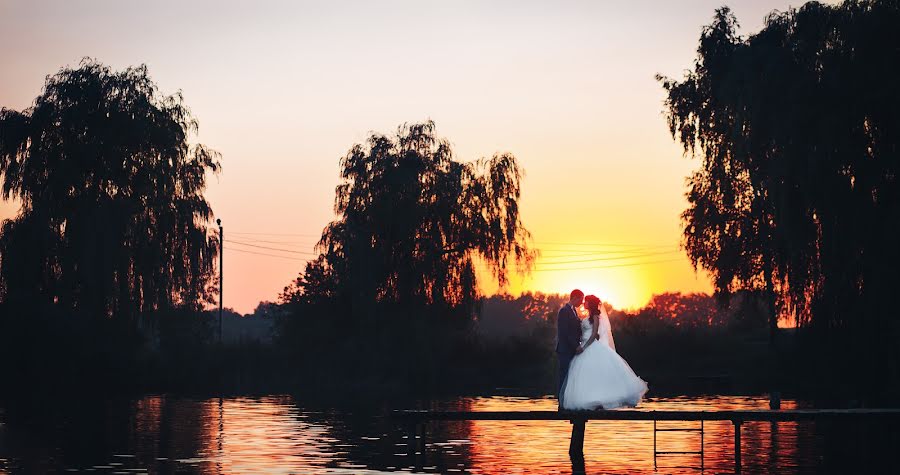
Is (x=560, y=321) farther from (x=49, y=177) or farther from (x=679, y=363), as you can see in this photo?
(x=679, y=363)

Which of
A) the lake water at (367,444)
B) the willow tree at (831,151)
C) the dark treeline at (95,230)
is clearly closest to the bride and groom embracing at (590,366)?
the lake water at (367,444)

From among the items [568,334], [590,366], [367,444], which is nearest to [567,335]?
[568,334]

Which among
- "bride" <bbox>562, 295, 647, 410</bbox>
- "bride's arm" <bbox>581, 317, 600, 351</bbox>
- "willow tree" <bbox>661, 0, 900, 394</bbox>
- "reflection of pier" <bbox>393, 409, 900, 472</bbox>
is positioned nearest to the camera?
"reflection of pier" <bbox>393, 409, 900, 472</bbox>

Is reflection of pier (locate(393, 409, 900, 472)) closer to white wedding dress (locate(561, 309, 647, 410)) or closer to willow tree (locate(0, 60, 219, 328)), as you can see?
white wedding dress (locate(561, 309, 647, 410))

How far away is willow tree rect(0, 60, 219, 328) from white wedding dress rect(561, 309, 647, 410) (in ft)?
103

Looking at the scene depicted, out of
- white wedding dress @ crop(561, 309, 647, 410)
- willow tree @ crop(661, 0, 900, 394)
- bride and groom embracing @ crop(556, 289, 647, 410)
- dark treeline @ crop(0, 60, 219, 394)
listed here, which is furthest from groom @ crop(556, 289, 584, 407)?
dark treeline @ crop(0, 60, 219, 394)

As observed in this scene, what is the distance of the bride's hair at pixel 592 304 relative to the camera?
19.7m

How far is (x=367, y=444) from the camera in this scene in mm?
21438

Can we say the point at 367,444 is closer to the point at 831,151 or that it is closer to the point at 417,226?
the point at 831,151

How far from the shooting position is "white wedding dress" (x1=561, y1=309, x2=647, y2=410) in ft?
63.2

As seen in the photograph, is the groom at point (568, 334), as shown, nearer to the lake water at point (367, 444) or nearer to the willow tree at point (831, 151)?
the lake water at point (367, 444)

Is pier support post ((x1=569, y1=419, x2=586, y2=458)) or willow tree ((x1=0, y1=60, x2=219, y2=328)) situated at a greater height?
willow tree ((x1=0, y1=60, x2=219, y2=328))

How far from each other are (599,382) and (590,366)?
0.92 feet

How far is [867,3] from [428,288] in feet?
80.5
